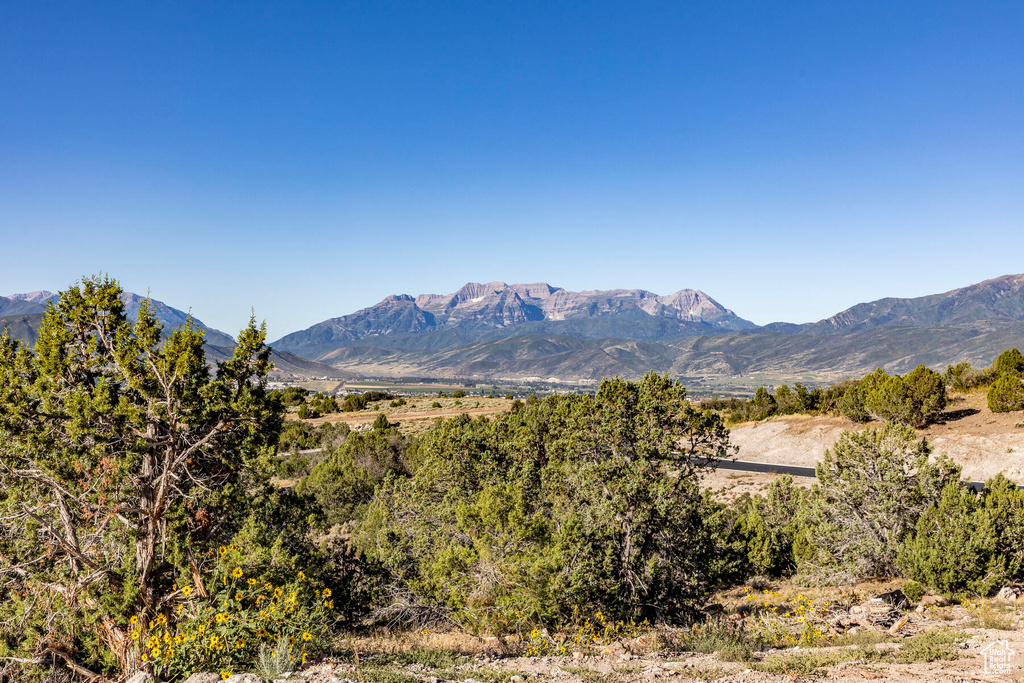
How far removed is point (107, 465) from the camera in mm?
10148

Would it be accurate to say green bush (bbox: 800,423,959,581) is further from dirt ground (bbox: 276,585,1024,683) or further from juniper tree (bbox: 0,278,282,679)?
juniper tree (bbox: 0,278,282,679)

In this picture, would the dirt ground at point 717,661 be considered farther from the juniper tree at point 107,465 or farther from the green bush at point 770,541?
the green bush at point 770,541

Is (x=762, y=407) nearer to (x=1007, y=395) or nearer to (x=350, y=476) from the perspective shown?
(x=1007, y=395)

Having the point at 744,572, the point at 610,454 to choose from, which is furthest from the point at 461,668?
the point at 744,572

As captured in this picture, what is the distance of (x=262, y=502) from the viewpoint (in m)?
12.3

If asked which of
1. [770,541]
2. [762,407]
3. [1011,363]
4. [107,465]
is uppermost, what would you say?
[1011,363]

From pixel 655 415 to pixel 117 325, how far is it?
1382cm

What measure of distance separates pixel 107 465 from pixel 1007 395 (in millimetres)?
50529

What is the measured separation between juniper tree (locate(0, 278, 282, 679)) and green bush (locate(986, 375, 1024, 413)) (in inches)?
1871

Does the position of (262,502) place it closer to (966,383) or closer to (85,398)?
(85,398)

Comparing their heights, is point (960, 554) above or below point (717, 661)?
below
